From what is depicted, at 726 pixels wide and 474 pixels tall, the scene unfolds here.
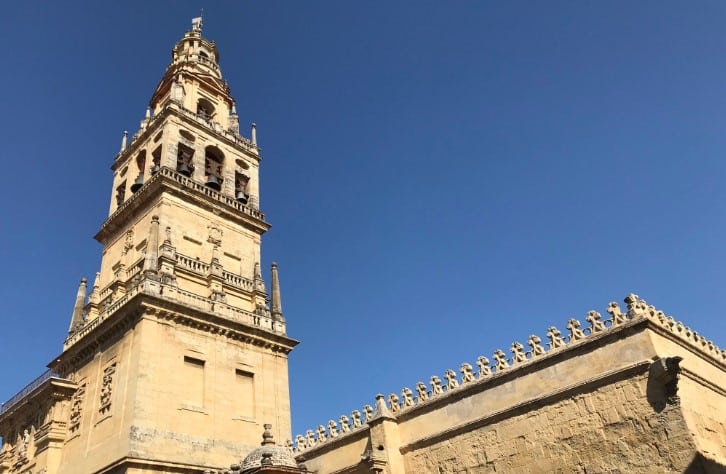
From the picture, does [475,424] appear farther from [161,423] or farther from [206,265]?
[206,265]

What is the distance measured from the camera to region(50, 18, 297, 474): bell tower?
19844 mm

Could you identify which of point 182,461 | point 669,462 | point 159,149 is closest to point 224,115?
point 159,149

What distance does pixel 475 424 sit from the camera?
15445 millimetres

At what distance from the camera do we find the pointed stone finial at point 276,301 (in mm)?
25725

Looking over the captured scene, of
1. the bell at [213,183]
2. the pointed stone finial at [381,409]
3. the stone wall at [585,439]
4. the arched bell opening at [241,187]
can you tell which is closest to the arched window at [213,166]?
the bell at [213,183]

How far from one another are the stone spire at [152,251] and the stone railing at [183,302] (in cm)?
63

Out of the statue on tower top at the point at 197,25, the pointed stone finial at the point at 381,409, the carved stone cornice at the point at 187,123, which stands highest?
the statue on tower top at the point at 197,25

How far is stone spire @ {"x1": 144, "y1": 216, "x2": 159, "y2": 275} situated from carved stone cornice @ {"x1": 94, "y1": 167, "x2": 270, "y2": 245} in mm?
1809

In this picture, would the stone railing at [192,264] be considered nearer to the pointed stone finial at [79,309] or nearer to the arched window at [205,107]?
the pointed stone finial at [79,309]

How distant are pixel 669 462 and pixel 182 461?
14.5 m

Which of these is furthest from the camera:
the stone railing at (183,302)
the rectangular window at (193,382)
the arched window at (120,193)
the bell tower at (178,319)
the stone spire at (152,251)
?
the arched window at (120,193)

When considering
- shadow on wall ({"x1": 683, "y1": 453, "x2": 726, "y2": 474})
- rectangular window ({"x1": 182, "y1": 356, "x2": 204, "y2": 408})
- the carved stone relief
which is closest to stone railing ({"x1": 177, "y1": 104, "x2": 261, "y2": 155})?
rectangular window ({"x1": 182, "y1": 356, "x2": 204, "y2": 408})

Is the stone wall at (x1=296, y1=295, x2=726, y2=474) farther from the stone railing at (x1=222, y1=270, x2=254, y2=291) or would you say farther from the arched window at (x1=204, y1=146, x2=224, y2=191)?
the arched window at (x1=204, y1=146, x2=224, y2=191)

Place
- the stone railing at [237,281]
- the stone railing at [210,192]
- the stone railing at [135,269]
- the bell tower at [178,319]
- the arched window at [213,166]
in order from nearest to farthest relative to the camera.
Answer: the bell tower at [178,319] < the stone railing at [135,269] < the stone railing at [237,281] < the stone railing at [210,192] < the arched window at [213,166]
